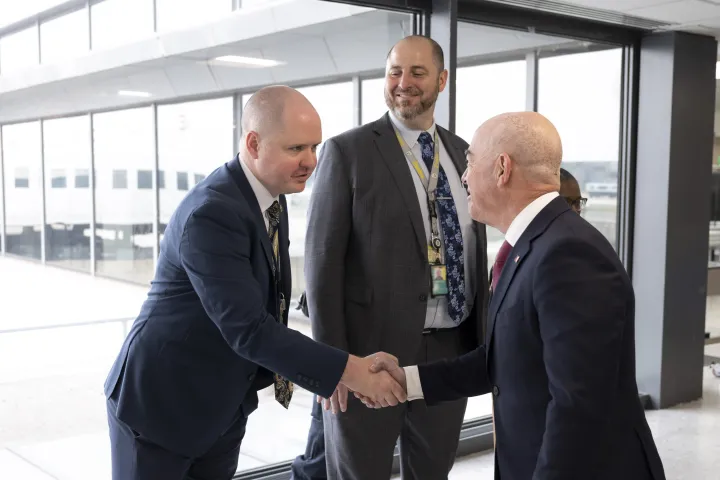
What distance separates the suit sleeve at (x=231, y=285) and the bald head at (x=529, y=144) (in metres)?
0.64

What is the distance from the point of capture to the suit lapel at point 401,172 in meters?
2.59

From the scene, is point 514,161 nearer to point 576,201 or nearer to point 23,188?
point 576,201

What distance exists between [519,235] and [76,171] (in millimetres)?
2424

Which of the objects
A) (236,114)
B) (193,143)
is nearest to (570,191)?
(236,114)

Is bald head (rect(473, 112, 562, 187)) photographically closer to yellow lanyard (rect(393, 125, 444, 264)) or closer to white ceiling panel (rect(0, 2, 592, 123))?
yellow lanyard (rect(393, 125, 444, 264))

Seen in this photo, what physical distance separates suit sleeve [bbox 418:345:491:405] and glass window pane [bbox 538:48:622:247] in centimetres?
319

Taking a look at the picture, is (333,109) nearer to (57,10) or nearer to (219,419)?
(57,10)

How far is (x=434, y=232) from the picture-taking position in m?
2.63

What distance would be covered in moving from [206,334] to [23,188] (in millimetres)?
1852

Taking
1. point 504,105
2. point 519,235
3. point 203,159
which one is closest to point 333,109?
point 203,159

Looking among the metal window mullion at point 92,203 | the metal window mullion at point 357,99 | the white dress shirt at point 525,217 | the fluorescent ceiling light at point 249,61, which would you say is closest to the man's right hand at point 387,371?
the white dress shirt at point 525,217

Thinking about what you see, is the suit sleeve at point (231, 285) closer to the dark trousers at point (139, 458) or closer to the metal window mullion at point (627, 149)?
the dark trousers at point (139, 458)

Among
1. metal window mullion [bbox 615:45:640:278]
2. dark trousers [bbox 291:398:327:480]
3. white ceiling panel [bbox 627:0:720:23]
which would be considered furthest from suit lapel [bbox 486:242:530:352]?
metal window mullion [bbox 615:45:640:278]

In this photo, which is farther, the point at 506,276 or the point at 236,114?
the point at 236,114
